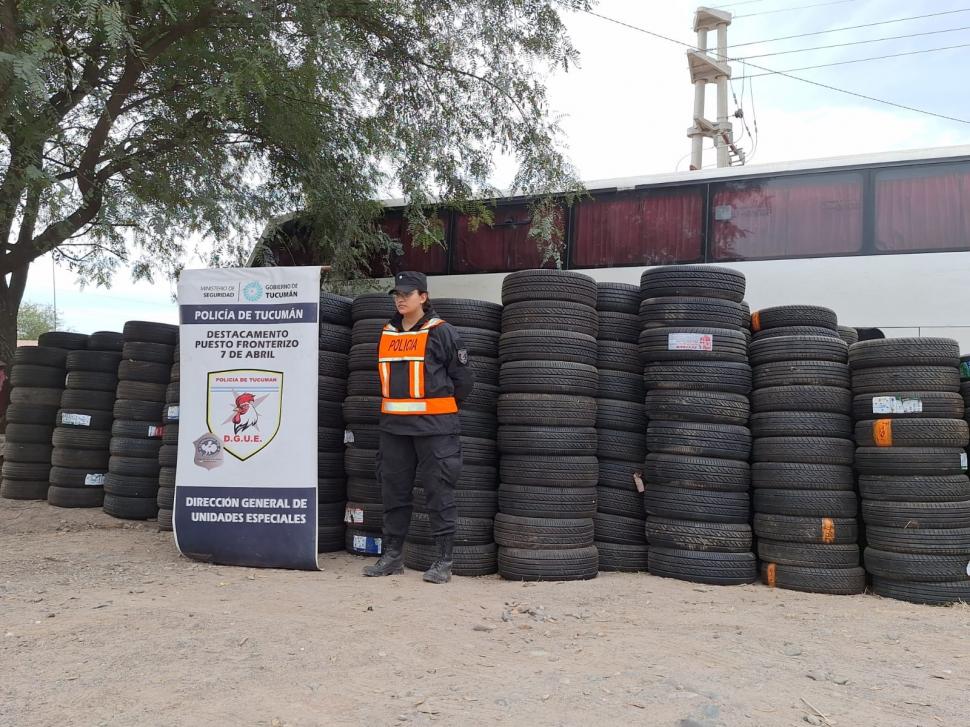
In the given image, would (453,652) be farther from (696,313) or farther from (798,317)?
(798,317)

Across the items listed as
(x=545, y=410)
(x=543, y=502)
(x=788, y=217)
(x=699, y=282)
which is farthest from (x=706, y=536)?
(x=788, y=217)

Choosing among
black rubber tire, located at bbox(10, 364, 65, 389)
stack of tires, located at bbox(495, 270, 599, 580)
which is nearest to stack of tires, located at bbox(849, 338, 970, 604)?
stack of tires, located at bbox(495, 270, 599, 580)

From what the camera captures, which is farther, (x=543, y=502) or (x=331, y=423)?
(x=331, y=423)

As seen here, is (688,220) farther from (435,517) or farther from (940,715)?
(940,715)

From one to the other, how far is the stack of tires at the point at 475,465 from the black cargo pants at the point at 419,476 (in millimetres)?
99

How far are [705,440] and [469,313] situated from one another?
1941 mm

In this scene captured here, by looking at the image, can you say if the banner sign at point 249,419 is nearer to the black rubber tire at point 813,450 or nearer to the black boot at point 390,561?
the black boot at point 390,561

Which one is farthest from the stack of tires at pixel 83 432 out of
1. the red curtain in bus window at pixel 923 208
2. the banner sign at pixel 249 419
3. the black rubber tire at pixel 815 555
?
the red curtain in bus window at pixel 923 208

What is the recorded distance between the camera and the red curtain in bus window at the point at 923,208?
26.3 ft

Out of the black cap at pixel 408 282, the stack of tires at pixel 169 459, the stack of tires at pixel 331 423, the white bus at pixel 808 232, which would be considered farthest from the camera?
the white bus at pixel 808 232

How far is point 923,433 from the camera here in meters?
5.10

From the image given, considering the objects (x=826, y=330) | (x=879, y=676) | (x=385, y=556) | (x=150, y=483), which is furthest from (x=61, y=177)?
(x=879, y=676)

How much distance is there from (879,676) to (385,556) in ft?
10.1

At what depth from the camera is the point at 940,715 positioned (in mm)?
3072
